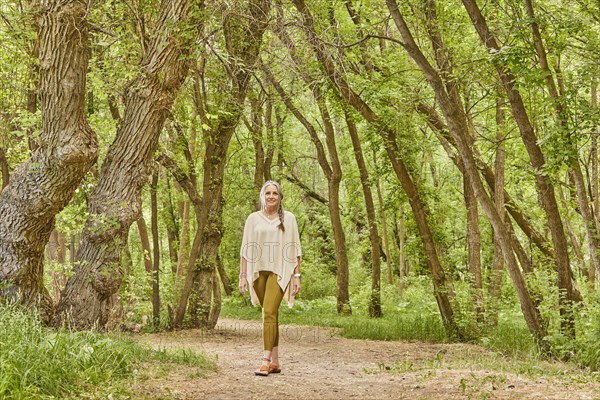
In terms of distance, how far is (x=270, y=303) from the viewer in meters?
8.09

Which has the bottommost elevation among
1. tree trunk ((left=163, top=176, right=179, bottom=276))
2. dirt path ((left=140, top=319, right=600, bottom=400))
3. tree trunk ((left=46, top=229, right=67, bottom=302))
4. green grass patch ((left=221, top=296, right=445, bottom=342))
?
dirt path ((left=140, top=319, right=600, bottom=400))

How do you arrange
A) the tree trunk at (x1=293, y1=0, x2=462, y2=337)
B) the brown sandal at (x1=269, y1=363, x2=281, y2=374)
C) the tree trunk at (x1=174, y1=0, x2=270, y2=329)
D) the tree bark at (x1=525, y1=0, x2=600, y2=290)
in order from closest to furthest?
the brown sandal at (x1=269, y1=363, x2=281, y2=374) < the tree bark at (x1=525, y1=0, x2=600, y2=290) < the tree trunk at (x1=293, y1=0, x2=462, y2=337) < the tree trunk at (x1=174, y1=0, x2=270, y2=329)

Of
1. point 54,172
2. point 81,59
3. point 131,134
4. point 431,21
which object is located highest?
point 431,21

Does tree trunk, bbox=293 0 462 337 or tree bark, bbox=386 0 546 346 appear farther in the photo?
tree trunk, bbox=293 0 462 337

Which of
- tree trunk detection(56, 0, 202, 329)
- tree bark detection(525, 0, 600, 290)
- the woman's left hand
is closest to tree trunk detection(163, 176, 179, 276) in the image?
tree trunk detection(56, 0, 202, 329)

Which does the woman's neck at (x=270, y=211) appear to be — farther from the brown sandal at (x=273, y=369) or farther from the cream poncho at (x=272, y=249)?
the brown sandal at (x=273, y=369)

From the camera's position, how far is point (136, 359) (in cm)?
777

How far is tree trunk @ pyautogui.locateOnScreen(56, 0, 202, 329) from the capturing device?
32.7 feet

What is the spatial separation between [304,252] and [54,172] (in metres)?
22.8

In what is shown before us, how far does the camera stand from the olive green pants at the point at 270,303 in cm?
809

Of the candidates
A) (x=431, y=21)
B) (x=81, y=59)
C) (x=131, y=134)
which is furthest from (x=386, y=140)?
(x=81, y=59)

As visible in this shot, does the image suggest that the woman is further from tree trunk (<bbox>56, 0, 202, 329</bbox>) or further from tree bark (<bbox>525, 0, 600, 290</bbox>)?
→ tree bark (<bbox>525, 0, 600, 290</bbox>)

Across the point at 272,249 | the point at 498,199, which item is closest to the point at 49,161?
the point at 272,249

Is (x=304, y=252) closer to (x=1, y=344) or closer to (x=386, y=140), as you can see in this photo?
(x=386, y=140)
